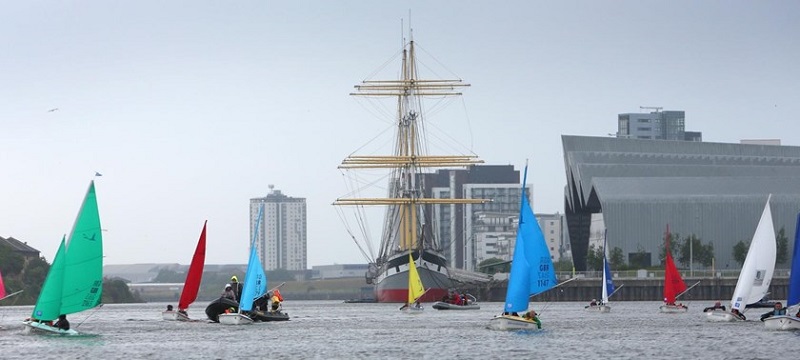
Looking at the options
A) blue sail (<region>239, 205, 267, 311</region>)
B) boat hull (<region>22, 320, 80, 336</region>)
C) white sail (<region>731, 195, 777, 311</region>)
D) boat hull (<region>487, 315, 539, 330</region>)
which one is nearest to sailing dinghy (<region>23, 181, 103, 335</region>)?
boat hull (<region>22, 320, 80, 336</region>)

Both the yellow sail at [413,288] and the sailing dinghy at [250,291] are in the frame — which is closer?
the sailing dinghy at [250,291]

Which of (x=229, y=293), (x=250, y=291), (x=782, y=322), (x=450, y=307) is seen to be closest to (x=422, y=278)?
(x=450, y=307)

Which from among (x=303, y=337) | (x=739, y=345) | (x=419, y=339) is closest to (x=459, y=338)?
(x=419, y=339)

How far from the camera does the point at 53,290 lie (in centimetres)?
7681

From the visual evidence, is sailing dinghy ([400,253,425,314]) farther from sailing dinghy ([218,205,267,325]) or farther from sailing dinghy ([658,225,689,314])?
sailing dinghy ([218,205,267,325])

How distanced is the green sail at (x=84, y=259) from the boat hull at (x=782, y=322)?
113 ft

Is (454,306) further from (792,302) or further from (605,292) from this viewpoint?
(792,302)

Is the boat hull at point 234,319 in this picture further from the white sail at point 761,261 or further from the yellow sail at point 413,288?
the yellow sail at point 413,288

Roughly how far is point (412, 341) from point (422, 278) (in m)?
104

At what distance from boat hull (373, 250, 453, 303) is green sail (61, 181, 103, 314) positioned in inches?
4262

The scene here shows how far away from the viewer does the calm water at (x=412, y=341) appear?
71375 millimetres

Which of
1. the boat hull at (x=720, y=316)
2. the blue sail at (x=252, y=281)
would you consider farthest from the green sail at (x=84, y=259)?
the boat hull at (x=720, y=316)

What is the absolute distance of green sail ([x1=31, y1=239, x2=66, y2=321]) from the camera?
76750 mm

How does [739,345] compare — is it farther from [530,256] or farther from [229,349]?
[229,349]
